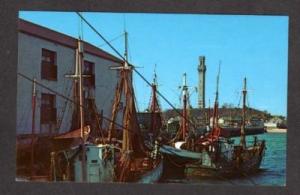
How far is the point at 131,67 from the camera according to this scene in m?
9.52

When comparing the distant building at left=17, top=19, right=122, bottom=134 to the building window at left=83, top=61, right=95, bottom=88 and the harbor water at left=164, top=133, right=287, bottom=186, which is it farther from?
the harbor water at left=164, top=133, right=287, bottom=186

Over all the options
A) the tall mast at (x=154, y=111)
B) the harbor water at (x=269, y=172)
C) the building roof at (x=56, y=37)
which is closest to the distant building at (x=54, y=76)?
the building roof at (x=56, y=37)

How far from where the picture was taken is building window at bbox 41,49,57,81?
944cm

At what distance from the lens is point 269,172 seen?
9148 millimetres

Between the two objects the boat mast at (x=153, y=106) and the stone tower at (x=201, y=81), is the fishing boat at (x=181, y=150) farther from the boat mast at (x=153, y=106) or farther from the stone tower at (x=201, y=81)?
the boat mast at (x=153, y=106)

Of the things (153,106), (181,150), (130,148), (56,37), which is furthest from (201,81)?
(56,37)

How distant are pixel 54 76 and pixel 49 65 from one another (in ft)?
0.65

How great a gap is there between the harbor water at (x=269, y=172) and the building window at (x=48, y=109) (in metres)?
1.91

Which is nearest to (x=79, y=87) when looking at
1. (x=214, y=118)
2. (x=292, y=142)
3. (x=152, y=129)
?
(x=152, y=129)

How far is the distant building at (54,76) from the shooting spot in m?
9.21

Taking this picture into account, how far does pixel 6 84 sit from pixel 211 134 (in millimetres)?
3097

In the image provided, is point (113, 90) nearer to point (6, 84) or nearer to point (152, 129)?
point (152, 129)

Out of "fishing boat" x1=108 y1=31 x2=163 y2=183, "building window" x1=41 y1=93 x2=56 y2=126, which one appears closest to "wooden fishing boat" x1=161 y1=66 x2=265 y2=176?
"fishing boat" x1=108 y1=31 x2=163 y2=183

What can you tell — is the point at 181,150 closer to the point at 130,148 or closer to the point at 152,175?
the point at 152,175
